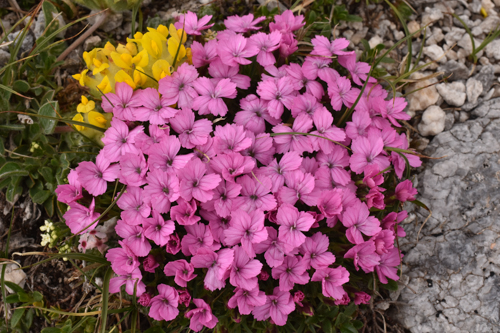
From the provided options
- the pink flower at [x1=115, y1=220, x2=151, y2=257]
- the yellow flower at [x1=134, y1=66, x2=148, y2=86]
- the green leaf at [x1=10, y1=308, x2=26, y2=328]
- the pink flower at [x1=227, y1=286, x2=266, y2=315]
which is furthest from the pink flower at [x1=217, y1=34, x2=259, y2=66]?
the green leaf at [x1=10, y1=308, x2=26, y2=328]

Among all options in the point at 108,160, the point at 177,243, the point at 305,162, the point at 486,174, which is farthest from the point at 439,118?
the point at 108,160

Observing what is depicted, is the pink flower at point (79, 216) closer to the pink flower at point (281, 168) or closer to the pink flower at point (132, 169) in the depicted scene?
the pink flower at point (132, 169)

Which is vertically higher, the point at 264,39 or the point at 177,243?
the point at 264,39

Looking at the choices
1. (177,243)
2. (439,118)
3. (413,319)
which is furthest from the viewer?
(439,118)

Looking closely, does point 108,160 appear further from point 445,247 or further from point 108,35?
point 445,247

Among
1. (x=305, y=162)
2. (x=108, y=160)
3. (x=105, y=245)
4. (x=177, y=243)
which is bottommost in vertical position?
(x=105, y=245)

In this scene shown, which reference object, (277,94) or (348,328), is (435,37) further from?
(348,328)

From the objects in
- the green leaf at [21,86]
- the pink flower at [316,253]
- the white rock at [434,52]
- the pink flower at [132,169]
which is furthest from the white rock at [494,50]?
the green leaf at [21,86]
